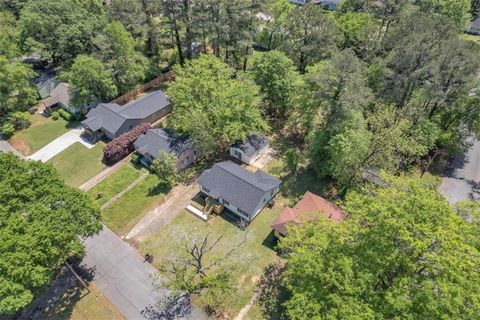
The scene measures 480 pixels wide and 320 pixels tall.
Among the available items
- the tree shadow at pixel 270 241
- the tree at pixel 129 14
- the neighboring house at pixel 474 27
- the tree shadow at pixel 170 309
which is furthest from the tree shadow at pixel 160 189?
the neighboring house at pixel 474 27

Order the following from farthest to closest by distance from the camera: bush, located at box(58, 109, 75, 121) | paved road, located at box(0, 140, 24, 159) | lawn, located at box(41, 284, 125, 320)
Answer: bush, located at box(58, 109, 75, 121) < paved road, located at box(0, 140, 24, 159) < lawn, located at box(41, 284, 125, 320)

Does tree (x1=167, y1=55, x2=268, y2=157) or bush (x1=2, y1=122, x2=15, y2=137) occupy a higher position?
tree (x1=167, y1=55, x2=268, y2=157)

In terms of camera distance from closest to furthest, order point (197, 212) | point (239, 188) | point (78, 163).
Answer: point (239, 188) < point (197, 212) < point (78, 163)

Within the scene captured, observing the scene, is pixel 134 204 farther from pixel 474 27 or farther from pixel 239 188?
pixel 474 27

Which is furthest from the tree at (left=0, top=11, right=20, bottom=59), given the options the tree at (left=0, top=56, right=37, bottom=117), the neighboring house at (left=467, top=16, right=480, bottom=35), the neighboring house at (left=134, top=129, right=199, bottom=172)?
the neighboring house at (left=467, top=16, right=480, bottom=35)

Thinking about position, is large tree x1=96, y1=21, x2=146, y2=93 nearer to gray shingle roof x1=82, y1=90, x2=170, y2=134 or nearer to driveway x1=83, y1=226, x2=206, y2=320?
gray shingle roof x1=82, y1=90, x2=170, y2=134

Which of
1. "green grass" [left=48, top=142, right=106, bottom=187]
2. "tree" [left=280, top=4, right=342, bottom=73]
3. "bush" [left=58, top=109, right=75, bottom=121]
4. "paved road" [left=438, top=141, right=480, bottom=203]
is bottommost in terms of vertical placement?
"green grass" [left=48, top=142, right=106, bottom=187]

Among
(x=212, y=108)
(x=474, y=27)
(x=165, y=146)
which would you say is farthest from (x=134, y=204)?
(x=474, y=27)
